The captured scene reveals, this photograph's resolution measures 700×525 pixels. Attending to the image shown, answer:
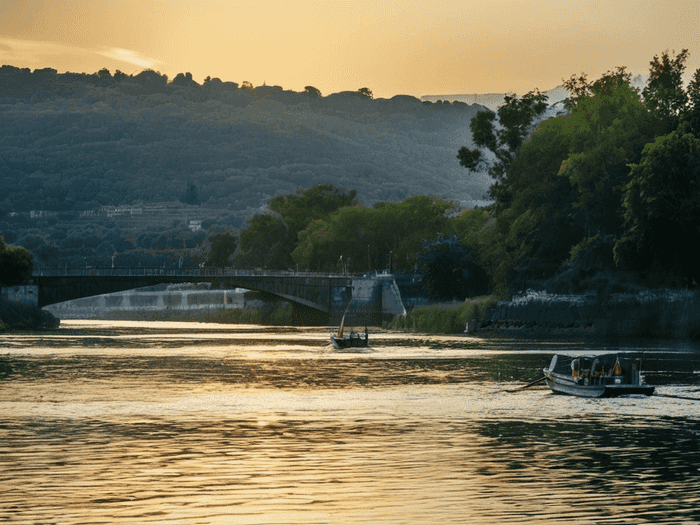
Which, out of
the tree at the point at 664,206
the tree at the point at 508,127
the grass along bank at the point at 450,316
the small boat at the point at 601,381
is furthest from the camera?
the tree at the point at 508,127

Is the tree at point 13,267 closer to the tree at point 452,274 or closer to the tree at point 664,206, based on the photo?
the tree at point 452,274

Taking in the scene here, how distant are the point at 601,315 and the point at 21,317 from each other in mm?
82302

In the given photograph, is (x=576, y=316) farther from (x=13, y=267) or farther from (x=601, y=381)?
(x=13, y=267)

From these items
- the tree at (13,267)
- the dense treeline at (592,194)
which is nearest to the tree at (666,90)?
the dense treeline at (592,194)

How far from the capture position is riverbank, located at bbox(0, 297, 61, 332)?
6644 inches

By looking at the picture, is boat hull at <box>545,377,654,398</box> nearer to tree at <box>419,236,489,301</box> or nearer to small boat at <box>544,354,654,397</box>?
small boat at <box>544,354,654,397</box>

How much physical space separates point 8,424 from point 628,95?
371ft

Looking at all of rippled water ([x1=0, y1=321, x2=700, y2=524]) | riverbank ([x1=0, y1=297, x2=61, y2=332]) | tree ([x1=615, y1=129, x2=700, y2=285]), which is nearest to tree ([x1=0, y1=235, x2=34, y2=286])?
riverbank ([x1=0, y1=297, x2=61, y2=332])

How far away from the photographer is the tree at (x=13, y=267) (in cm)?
17575

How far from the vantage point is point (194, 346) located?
12988 centimetres

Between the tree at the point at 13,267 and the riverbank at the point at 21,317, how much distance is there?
313 cm

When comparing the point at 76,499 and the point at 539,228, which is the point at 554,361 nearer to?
the point at 76,499

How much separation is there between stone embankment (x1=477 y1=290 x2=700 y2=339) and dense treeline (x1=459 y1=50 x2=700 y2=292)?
6.86 ft

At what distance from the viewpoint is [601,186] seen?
137375 millimetres
